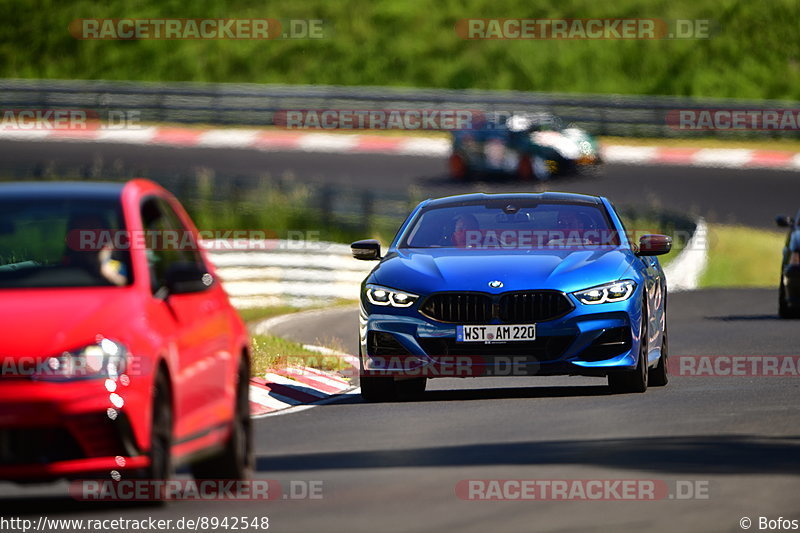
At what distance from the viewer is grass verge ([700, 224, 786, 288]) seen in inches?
1267

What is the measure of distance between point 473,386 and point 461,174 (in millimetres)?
23229

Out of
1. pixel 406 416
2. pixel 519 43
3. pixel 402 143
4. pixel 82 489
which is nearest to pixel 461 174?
pixel 402 143

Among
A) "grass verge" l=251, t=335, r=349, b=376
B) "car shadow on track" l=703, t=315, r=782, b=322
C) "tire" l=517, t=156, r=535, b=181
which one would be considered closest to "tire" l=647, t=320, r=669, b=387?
"grass verge" l=251, t=335, r=349, b=376

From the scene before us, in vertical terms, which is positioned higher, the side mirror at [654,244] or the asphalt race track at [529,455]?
the side mirror at [654,244]

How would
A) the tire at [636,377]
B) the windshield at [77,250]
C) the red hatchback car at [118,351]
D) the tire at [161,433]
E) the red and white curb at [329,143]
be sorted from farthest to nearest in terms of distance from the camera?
1. the red and white curb at [329,143]
2. the tire at [636,377]
3. the windshield at [77,250]
4. the tire at [161,433]
5. the red hatchback car at [118,351]

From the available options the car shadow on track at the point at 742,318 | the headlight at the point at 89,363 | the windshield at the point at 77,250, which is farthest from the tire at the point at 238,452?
the car shadow on track at the point at 742,318

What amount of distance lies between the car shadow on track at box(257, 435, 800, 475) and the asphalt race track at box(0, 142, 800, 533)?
1cm

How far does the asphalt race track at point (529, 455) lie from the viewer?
27.0 ft

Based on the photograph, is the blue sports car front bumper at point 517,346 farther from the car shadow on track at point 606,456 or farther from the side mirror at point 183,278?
the side mirror at point 183,278

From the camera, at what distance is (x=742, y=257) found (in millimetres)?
33281

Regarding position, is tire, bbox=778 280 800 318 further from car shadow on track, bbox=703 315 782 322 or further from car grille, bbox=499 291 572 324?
car grille, bbox=499 291 572 324

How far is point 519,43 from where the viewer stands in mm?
51750

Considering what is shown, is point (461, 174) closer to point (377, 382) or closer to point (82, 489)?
point (377, 382)

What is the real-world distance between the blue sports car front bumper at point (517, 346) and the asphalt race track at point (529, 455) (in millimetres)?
262
